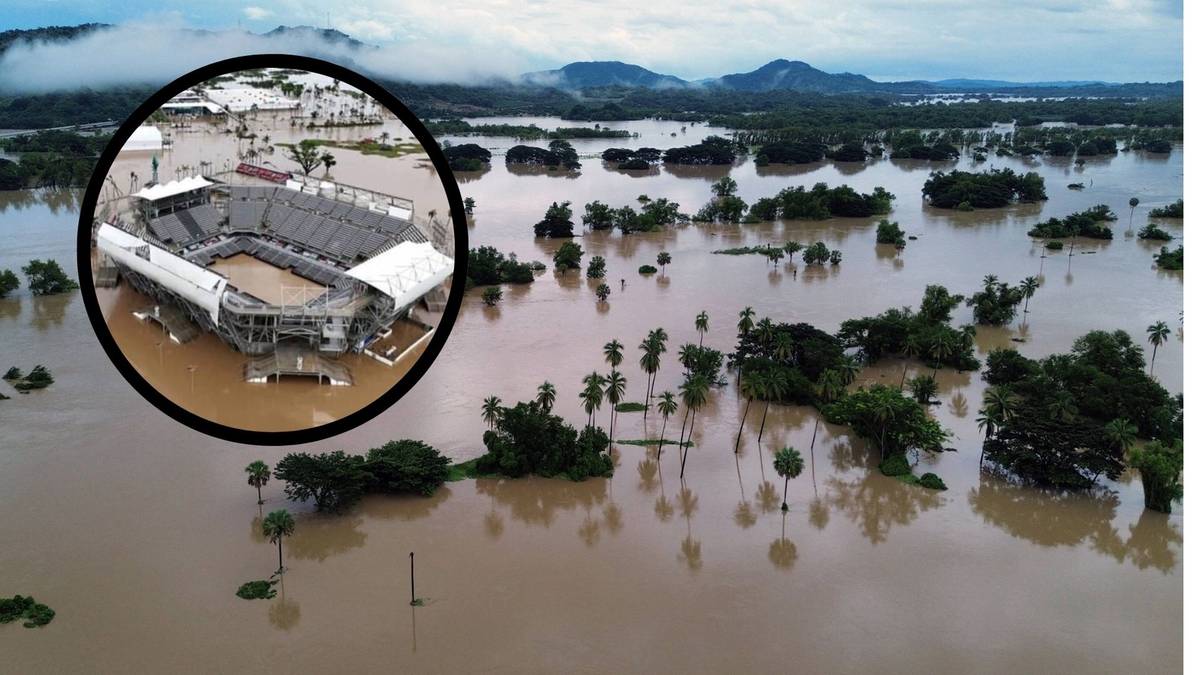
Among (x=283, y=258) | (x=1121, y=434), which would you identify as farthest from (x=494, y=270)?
(x=283, y=258)

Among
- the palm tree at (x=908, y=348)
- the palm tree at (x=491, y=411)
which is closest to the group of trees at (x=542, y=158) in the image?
the palm tree at (x=908, y=348)

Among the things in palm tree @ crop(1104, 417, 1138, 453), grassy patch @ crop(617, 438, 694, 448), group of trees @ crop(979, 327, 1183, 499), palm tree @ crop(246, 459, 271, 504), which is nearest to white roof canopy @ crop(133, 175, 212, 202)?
palm tree @ crop(246, 459, 271, 504)

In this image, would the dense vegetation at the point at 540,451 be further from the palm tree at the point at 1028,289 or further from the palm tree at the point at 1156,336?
the palm tree at the point at 1028,289

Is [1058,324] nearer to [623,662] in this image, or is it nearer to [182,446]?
[623,662]

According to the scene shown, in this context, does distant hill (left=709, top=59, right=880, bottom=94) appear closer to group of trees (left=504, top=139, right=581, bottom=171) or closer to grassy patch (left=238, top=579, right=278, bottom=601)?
group of trees (left=504, top=139, right=581, bottom=171)

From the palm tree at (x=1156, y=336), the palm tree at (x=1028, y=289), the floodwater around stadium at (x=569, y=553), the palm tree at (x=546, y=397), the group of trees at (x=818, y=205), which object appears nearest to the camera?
the floodwater around stadium at (x=569, y=553)
